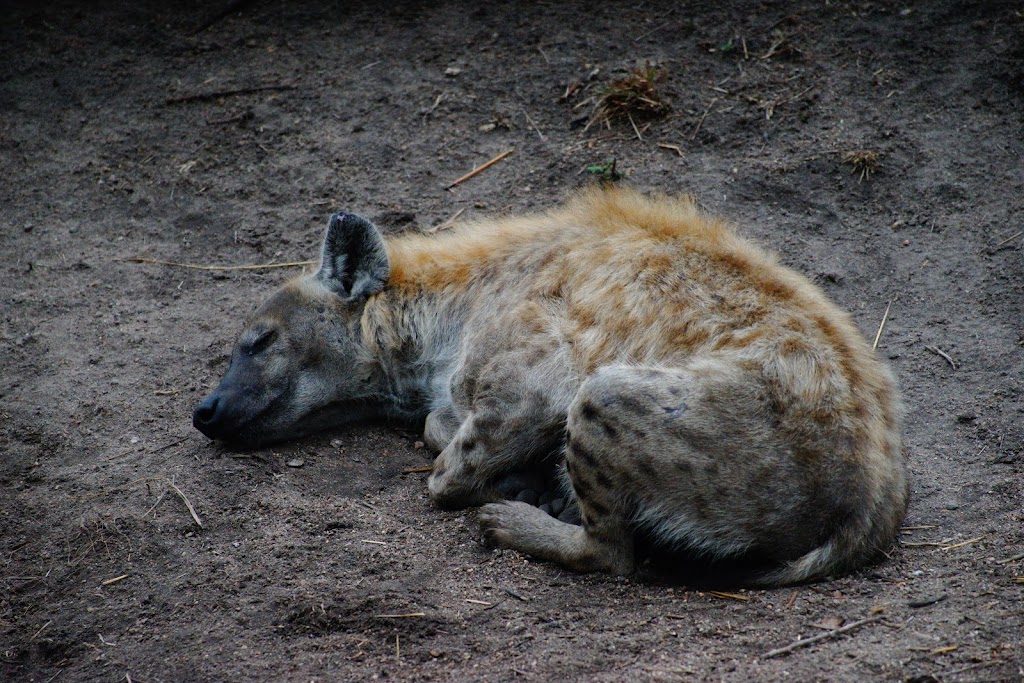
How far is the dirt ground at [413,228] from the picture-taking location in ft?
8.25

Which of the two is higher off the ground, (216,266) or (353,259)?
(353,259)

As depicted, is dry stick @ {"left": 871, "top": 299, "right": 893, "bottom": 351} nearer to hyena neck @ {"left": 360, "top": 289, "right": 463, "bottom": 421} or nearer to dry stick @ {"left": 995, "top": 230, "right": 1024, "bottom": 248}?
dry stick @ {"left": 995, "top": 230, "right": 1024, "bottom": 248}

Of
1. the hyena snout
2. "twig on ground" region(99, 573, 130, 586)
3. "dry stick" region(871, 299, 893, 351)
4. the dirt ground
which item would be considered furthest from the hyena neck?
"dry stick" region(871, 299, 893, 351)

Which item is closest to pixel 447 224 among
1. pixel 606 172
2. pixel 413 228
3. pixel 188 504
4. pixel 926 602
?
pixel 413 228

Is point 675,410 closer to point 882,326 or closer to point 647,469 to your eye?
point 647,469

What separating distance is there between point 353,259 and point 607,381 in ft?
3.93

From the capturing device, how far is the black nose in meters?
3.23

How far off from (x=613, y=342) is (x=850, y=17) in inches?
128

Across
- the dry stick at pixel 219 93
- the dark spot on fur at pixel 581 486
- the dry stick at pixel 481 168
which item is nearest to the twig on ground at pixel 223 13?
the dry stick at pixel 219 93

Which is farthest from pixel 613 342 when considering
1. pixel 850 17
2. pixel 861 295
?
pixel 850 17

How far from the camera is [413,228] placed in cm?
451

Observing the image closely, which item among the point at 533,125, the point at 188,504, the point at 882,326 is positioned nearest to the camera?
the point at 188,504

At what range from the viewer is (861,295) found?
4004 millimetres

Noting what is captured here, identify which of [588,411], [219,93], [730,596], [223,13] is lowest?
[730,596]
